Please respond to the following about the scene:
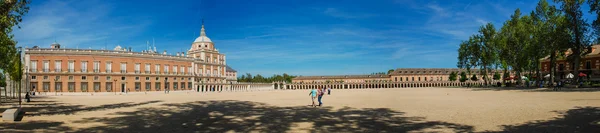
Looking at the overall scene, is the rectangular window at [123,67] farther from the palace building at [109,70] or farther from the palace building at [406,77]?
the palace building at [406,77]

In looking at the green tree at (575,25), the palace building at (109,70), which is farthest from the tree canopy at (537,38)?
the palace building at (109,70)

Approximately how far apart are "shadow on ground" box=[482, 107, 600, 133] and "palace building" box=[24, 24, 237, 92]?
5495 centimetres

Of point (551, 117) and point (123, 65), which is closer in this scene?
point (551, 117)

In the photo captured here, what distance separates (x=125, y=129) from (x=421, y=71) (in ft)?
481

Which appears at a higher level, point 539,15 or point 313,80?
point 539,15

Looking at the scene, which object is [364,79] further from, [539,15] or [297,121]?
[297,121]

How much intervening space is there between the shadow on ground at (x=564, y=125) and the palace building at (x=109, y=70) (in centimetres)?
5495

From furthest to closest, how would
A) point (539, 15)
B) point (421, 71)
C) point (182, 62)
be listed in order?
1. point (421, 71)
2. point (182, 62)
3. point (539, 15)

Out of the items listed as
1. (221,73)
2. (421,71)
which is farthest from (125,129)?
(421,71)

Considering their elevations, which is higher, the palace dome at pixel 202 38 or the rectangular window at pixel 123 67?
the palace dome at pixel 202 38

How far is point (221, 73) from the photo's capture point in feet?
290

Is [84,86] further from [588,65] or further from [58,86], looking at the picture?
[588,65]

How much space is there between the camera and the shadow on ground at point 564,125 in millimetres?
9273

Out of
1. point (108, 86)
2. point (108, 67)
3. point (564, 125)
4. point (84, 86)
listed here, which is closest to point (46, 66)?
point (84, 86)
